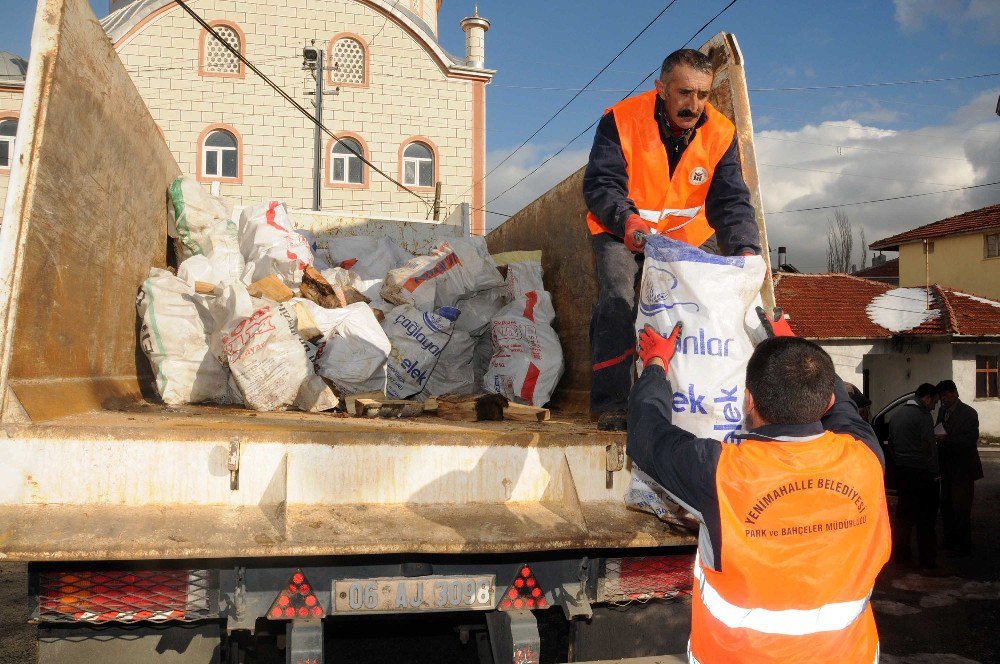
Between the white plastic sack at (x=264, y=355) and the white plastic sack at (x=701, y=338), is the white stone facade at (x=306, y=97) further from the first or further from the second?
the white plastic sack at (x=701, y=338)

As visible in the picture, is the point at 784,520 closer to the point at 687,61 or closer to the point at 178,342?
the point at 687,61

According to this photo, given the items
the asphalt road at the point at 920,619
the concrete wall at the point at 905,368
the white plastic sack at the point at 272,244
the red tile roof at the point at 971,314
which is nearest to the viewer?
the asphalt road at the point at 920,619

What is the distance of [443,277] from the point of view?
15.0 ft

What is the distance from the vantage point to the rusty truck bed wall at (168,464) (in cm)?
197

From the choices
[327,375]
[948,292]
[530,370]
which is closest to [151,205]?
[327,375]

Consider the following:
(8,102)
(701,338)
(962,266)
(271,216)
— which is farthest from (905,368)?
(8,102)

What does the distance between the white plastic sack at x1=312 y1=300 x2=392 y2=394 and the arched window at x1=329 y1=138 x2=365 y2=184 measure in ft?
62.1

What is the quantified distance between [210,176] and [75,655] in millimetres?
20821

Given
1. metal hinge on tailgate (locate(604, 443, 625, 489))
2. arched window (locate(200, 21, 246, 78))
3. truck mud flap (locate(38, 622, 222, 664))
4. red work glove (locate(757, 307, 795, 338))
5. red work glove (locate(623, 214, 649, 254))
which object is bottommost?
truck mud flap (locate(38, 622, 222, 664))

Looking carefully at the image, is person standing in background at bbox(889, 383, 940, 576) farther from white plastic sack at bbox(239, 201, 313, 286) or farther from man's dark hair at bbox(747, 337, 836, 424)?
man's dark hair at bbox(747, 337, 836, 424)

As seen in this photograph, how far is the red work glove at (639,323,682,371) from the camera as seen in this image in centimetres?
230

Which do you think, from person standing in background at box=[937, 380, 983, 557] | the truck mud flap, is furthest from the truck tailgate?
person standing in background at box=[937, 380, 983, 557]

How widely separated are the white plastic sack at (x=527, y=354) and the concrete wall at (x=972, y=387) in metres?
20.4

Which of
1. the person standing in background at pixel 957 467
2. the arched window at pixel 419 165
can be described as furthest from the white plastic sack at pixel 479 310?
the arched window at pixel 419 165
